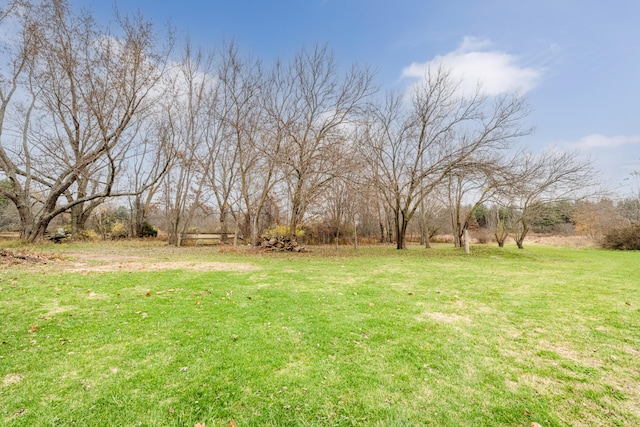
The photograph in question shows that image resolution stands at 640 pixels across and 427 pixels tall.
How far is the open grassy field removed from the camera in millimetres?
1957

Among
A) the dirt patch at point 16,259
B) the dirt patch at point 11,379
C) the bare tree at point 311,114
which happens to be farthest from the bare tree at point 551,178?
the dirt patch at point 16,259

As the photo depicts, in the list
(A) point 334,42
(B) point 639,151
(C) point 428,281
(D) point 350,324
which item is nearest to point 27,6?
(A) point 334,42

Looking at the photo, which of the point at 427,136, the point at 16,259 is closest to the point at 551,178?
the point at 427,136

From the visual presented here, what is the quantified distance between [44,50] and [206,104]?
7.37m

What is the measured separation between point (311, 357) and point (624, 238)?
24.7 m

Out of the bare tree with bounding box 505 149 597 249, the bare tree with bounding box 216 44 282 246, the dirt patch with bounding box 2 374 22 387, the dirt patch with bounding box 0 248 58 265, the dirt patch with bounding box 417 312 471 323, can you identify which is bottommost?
the dirt patch with bounding box 417 312 471 323

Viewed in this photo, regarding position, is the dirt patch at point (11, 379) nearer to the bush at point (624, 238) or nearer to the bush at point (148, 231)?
the bush at point (148, 231)

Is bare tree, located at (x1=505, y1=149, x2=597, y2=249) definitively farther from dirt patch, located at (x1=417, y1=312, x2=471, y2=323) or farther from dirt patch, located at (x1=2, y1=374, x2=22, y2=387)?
dirt patch, located at (x1=2, y1=374, x2=22, y2=387)

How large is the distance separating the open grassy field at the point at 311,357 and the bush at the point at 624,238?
18273 millimetres

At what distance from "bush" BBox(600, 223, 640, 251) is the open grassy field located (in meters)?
18.3

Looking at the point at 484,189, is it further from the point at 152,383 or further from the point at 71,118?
the point at 71,118

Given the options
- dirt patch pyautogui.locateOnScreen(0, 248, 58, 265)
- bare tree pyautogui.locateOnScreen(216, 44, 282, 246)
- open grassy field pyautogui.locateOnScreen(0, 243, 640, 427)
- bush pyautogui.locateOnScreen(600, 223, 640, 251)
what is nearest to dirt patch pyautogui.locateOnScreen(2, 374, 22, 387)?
open grassy field pyautogui.locateOnScreen(0, 243, 640, 427)

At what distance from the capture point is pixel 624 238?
17562mm

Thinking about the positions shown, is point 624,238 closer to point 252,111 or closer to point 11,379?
point 252,111
